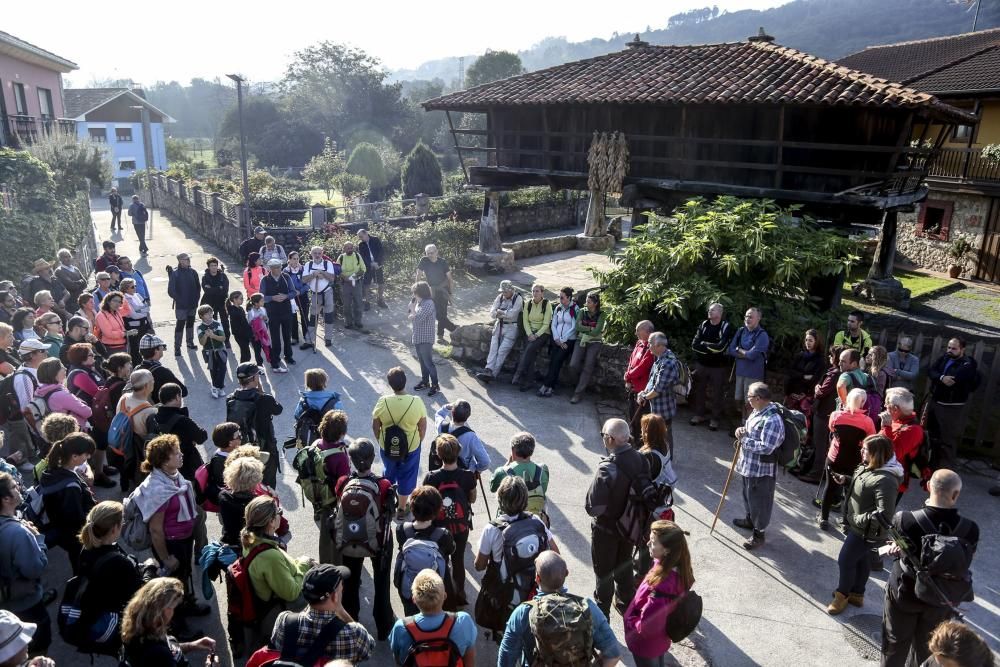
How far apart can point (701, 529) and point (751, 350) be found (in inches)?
105

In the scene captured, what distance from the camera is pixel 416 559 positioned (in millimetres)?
4371

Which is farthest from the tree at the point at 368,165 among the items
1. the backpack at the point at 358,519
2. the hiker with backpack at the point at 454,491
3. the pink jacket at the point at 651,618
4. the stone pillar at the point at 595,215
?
the pink jacket at the point at 651,618

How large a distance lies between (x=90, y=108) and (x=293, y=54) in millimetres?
29060

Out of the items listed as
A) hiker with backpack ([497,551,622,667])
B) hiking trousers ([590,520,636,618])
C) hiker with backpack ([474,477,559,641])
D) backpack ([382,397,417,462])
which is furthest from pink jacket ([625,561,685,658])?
backpack ([382,397,417,462])

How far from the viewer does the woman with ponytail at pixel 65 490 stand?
498cm

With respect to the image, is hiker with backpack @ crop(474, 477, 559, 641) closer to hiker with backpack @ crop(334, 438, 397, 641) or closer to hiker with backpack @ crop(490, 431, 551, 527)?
hiker with backpack @ crop(490, 431, 551, 527)

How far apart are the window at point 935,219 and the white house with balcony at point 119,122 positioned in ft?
163

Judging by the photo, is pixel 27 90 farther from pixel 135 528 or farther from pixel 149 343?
pixel 135 528

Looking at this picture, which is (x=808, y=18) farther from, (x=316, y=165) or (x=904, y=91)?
(x=904, y=91)

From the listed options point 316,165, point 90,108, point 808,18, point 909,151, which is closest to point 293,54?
point 90,108

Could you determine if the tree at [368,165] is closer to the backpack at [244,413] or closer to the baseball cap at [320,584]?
the backpack at [244,413]

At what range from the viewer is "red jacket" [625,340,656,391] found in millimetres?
8164

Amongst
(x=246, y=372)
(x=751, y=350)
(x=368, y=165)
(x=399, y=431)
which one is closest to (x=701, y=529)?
A: (x=751, y=350)

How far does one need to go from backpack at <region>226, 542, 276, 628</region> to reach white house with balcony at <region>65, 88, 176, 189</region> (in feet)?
174
